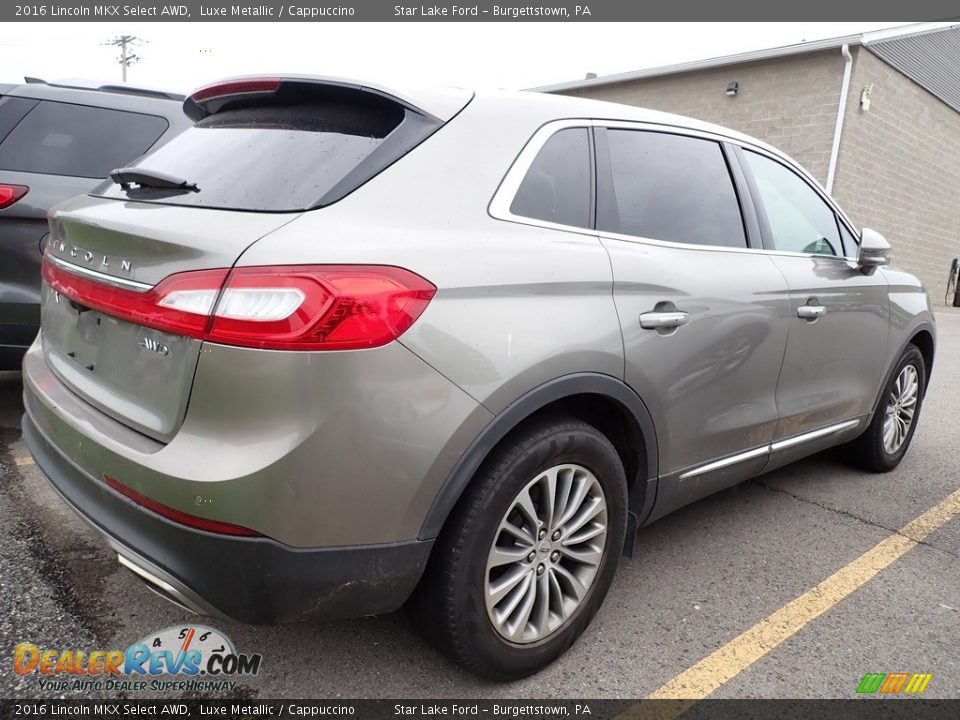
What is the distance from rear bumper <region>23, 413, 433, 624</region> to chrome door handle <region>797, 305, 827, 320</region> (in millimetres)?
1997

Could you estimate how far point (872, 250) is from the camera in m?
3.41

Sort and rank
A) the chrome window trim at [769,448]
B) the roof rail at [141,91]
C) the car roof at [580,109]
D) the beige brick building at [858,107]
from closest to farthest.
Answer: the car roof at [580,109]
the chrome window trim at [769,448]
the roof rail at [141,91]
the beige brick building at [858,107]

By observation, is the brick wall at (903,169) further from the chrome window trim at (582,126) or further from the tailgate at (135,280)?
the tailgate at (135,280)

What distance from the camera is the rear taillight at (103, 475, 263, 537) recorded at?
163cm

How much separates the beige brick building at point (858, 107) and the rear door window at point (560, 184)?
478 inches

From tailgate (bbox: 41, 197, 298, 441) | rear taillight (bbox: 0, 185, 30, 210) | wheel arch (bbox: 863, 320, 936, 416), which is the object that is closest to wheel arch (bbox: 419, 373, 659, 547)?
tailgate (bbox: 41, 197, 298, 441)

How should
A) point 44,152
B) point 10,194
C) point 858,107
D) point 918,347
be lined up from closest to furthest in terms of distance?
point 10,194 < point 44,152 < point 918,347 < point 858,107

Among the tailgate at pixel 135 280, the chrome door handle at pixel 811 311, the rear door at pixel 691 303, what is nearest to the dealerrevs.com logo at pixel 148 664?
the tailgate at pixel 135 280

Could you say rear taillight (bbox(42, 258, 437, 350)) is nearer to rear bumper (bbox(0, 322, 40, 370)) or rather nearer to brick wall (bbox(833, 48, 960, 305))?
rear bumper (bbox(0, 322, 40, 370))

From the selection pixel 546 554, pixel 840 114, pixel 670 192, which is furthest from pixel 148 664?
pixel 840 114

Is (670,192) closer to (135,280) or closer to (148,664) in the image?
(135,280)

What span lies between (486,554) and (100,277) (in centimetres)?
129

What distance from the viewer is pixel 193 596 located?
1706 mm

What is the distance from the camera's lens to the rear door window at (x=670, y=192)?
2449 mm
